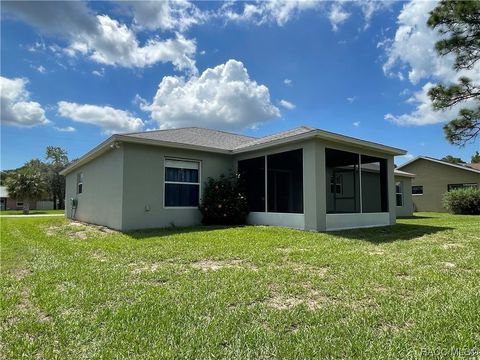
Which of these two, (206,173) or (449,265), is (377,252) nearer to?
(449,265)

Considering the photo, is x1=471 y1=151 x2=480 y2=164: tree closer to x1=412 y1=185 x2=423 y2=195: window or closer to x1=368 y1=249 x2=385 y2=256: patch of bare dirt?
x1=412 y1=185 x2=423 y2=195: window

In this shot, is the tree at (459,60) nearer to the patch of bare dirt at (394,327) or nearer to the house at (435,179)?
the patch of bare dirt at (394,327)

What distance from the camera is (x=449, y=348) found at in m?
2.50

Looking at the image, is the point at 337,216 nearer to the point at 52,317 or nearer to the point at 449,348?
the point at 449,348

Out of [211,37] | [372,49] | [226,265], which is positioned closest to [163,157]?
[211,37]

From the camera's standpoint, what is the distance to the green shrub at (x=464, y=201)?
19.7 m

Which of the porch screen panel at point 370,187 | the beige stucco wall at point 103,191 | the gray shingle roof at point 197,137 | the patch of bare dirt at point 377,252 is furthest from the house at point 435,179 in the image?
the beige stucco wall at point 103,191

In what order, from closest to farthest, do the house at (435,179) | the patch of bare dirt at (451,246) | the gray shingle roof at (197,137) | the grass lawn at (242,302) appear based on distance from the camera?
1. the grass lawn at (242,302)
2. the patch of bare dirt at (451,246)
3. the gray shingle roof at (197,137)
4. the house at (435,179)

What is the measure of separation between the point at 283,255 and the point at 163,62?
1250 cm

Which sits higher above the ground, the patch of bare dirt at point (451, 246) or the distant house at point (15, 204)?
the distant house at point (15, 204)

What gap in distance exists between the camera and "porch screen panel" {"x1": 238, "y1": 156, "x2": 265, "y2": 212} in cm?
1209

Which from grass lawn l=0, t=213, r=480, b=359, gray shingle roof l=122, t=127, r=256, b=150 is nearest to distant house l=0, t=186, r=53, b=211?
gray shingle roof l=122, t=127, r=256, b=150

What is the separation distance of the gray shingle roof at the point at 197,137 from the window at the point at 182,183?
2.71 feet

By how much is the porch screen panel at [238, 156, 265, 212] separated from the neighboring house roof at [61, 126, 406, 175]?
0.74 meters
